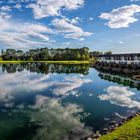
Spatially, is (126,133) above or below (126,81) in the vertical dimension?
above

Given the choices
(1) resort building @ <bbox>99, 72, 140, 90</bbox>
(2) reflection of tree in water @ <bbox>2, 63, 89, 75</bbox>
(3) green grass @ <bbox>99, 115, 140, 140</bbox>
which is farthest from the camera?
(2) reflection of tree in water @ <bbox>2, 63, 89, 75</bbox>

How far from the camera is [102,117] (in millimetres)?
26047

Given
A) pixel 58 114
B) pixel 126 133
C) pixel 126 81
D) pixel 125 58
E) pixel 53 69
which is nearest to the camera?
pixel 126 133

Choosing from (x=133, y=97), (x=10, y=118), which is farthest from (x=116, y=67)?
(x=10, y=118)

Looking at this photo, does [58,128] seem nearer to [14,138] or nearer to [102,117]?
[14,138]

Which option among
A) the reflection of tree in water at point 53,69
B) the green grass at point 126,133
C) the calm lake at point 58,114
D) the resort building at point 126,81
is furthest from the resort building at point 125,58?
the green grass at point 126,133

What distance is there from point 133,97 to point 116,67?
63962 millimetres

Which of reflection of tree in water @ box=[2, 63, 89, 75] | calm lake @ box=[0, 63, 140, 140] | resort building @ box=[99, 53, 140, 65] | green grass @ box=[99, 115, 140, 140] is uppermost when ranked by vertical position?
resort building @ box=[99, 53, 140, 65]

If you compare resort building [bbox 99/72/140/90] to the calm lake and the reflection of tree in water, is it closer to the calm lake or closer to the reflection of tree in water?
the calm lake

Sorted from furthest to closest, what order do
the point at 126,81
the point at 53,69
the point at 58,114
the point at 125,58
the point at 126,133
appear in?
the point at 125,58, the point at 53,69, the point at 126,81, the point at 58,114, the point at 126,133

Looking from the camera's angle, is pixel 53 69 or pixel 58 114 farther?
pixel 53 69

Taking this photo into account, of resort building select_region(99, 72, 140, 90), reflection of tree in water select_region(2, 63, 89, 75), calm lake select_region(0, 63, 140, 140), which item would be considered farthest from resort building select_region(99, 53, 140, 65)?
calm lake select_region(0, 63, 140, 140)

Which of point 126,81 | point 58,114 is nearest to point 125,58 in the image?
point 126,81

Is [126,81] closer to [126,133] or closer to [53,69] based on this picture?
[126,133]
